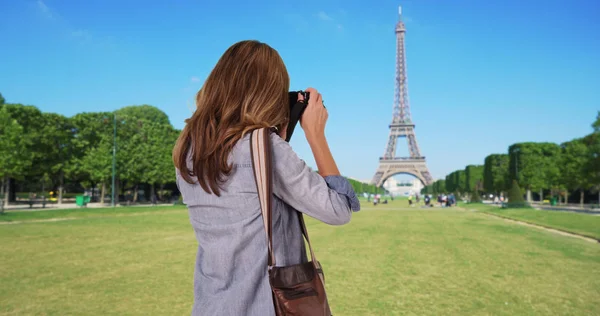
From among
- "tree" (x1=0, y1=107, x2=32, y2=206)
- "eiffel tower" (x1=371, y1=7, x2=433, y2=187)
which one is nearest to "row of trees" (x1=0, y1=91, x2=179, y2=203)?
"tree" (x1=0, y1=107, x2=32, y2=206)

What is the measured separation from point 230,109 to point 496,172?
2438 inches

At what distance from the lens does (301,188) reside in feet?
4.47

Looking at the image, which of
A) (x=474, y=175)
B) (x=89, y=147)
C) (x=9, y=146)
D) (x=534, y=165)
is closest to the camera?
(x=9, y=146)

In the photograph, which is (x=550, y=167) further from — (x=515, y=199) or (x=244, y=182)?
(x=244, y=182)

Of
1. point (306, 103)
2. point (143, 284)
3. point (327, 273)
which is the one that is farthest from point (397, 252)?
point (306, 103)

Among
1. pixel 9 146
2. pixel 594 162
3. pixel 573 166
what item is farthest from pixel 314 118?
pixel 573 166

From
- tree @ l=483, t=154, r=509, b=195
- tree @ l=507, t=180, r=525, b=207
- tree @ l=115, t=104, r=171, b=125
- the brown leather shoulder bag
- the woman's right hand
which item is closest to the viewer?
the brown leather shoulder bag

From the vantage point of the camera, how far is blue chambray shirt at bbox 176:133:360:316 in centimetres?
135

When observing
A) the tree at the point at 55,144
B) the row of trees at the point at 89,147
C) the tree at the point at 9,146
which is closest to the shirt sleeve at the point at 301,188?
the tree at the point at 9,146

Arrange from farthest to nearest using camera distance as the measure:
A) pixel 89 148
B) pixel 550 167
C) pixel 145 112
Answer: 1. pixel 145 112
2. pixel 550 167
3. pixel 89 148

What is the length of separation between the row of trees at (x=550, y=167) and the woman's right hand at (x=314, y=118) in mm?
37821

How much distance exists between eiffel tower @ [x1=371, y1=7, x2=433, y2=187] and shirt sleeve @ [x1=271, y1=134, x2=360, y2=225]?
8428 cm

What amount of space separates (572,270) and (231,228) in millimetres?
7472

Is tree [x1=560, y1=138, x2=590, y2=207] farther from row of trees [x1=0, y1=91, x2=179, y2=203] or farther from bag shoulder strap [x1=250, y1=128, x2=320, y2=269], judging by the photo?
bag shoulder strap [x1=250, y1=128, x2=320, y2=269]
